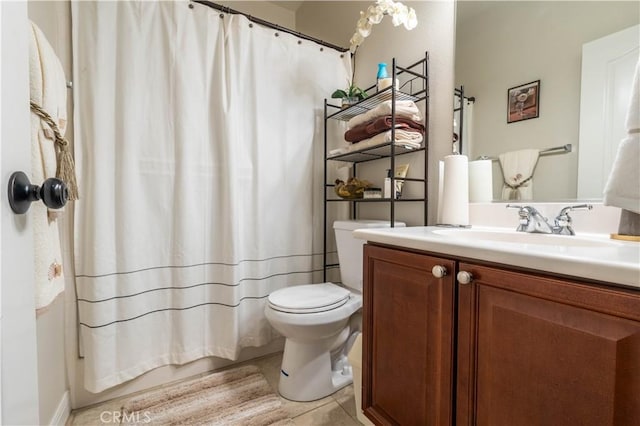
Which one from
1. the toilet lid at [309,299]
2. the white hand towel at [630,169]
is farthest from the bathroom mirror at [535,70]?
the toilet lid at [309,299]

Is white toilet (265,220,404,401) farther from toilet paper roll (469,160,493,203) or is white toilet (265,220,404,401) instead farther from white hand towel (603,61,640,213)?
white hand towel (603,61,640,213)

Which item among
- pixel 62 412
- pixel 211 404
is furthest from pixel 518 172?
pixel 62 412

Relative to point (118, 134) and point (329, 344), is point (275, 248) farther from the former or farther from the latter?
point (118, 134)

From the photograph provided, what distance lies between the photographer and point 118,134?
1340 millimetres

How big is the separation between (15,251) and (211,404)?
1299 mm

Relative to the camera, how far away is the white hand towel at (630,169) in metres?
0.68

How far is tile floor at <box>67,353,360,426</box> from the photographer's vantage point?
124cm

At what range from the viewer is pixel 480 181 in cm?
122

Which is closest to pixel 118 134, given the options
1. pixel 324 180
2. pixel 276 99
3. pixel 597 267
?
pixel 276 99

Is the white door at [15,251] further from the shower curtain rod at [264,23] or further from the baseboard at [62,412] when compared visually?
the shower curtain rod at [264,23]

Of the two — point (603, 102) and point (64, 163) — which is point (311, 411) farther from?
point (603, 102)

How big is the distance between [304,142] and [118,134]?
0.98 meters

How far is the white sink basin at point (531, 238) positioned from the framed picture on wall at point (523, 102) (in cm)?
47

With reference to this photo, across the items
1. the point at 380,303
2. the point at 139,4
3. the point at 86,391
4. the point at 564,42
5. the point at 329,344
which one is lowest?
the point at 86,391
